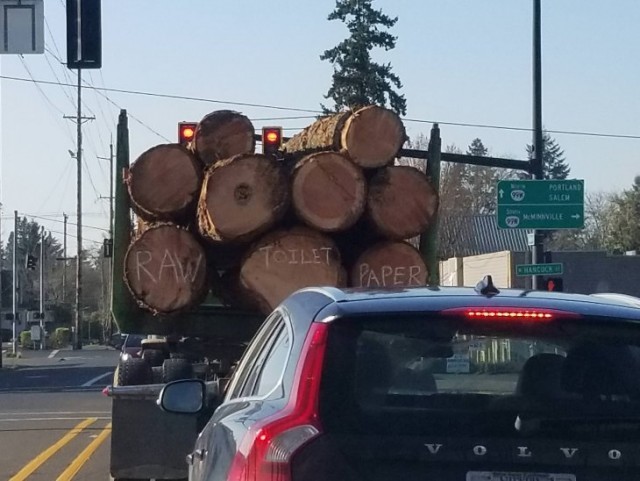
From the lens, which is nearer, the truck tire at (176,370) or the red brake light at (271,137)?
the truck tire at (176,370)

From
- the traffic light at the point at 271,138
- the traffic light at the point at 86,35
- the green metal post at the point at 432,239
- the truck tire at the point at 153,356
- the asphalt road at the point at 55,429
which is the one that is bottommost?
the asphalt road at the point at 55,429

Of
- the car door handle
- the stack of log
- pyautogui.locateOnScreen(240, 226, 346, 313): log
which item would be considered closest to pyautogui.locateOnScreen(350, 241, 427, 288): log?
the stack of log

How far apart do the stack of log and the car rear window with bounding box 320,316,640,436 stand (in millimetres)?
5762

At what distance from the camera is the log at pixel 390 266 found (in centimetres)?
1049

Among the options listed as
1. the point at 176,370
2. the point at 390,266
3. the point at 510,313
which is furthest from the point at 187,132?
the point at 510,313

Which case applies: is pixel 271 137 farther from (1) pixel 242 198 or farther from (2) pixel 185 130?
(1) pixel 242 198

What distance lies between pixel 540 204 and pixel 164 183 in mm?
13700

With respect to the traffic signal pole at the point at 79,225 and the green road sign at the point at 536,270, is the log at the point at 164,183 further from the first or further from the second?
the traffic signal pole at the point at 79,225

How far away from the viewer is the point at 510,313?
14.5 ft

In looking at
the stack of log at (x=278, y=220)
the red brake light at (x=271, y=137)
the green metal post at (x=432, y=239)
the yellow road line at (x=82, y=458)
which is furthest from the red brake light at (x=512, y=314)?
the red brake light at (x=271, y=137)

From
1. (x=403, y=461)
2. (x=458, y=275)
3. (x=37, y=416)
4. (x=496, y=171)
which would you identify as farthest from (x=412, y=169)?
(x=496, y=171)

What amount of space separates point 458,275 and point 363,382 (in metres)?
36.4

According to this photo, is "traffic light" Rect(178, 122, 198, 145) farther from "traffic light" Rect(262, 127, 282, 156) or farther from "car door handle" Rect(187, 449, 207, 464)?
"car door handle" Rect(187, 449, 207, 464)

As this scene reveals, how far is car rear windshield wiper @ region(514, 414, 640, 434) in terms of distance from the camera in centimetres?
402
